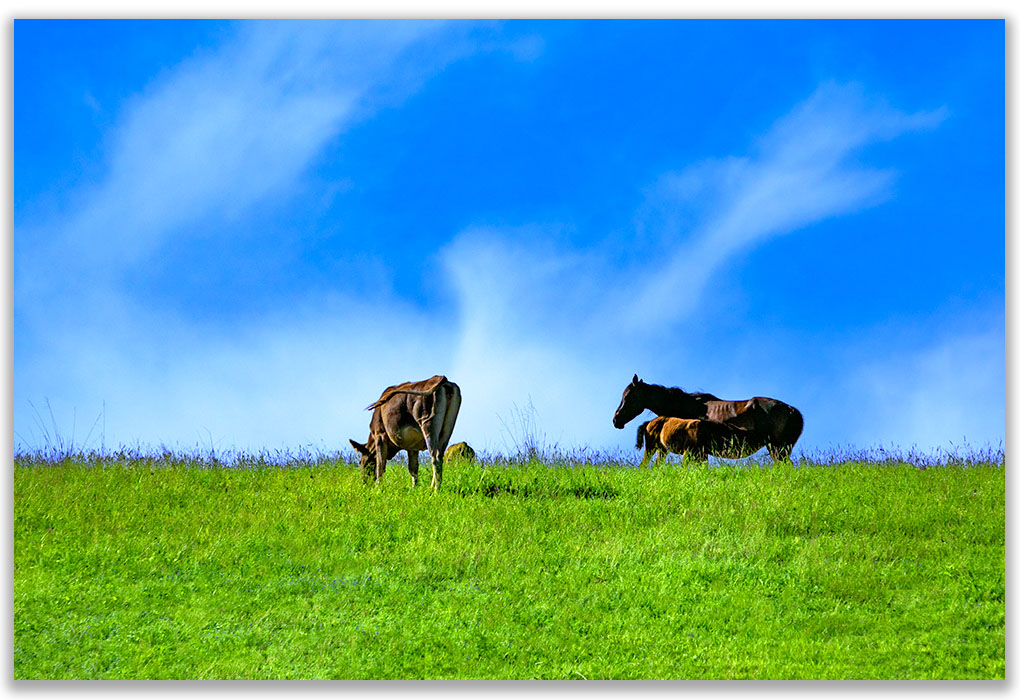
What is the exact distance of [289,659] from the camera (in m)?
7.92

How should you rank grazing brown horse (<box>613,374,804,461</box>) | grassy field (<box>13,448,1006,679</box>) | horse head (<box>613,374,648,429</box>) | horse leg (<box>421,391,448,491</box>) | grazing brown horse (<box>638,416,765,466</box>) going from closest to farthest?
grassy field (<box>13,448,1006,679</box>) → horse leg (<box>421,391,448,491</box>) → grazing brown horse (<box>638,416,765,466</box>) → grazing brown horse (<box>613,374,804,461</box>) → horse head (<box>613,374,648,429</box>)

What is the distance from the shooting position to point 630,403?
17250mm

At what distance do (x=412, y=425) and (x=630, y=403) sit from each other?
5328 millimetres

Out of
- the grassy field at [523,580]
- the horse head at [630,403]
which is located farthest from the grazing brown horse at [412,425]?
the horse head at [630,403]

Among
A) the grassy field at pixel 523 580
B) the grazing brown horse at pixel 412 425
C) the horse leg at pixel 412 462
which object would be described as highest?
the grazing brown horse at pixel 412 425

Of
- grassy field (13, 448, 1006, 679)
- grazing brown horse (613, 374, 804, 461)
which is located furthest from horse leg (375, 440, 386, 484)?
grazing brown horse (613, 374, 804, 461)

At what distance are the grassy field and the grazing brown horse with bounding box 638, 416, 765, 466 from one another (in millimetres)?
2501

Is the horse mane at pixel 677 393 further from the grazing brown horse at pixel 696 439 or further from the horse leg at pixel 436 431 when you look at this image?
the horse leg at pixel 436 431

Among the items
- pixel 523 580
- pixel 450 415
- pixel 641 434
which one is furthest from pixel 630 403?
pixel 523 580

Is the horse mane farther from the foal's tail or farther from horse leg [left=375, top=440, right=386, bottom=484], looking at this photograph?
horse leg [left=375, top=440, right=386, bottom=484]

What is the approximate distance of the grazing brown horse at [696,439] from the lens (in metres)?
15.8

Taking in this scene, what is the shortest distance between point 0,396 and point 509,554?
6196 mm

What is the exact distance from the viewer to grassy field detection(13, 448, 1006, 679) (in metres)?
7.91

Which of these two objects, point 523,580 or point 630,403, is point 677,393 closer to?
→ point 630,403
